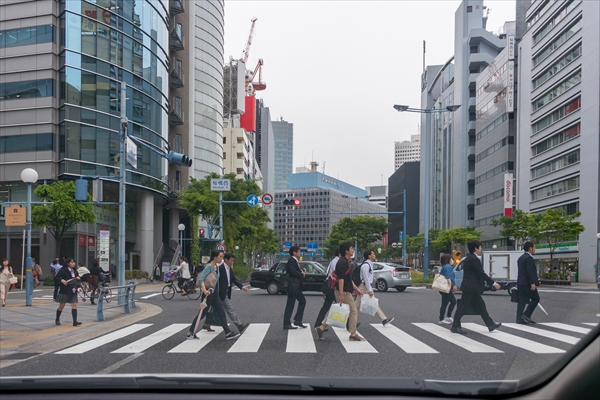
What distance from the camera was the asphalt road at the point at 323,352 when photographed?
297 inches

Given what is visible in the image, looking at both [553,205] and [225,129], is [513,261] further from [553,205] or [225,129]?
[225,129]

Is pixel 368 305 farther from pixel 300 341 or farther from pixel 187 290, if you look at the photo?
pixel 187 290

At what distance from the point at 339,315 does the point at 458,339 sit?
7.23 feet

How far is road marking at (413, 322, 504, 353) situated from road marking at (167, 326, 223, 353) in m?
4.38

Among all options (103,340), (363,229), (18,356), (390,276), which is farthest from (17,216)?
(363,229)

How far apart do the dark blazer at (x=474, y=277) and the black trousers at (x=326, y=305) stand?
262 cm

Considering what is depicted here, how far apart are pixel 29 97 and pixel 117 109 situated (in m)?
5.71

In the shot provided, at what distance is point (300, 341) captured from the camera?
34.9ft

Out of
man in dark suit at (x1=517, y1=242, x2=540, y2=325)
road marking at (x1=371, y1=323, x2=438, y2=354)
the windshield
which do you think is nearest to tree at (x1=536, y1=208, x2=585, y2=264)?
the windshield

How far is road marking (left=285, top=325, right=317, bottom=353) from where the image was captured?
9.48 m

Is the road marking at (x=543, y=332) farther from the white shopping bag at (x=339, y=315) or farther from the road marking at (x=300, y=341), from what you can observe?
the road marking at (x=300, y=341)

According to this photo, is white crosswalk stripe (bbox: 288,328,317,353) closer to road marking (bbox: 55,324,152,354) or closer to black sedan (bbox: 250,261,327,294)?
road marking (bbox: 55,324,152,354)

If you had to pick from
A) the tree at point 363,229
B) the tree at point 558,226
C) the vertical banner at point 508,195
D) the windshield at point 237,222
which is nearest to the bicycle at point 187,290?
the windshield at point 237,222

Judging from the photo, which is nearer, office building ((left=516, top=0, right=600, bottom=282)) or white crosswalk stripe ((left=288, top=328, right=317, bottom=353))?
white crosswalk stripe ((left=288, top=328, right=317, bottom=353))
